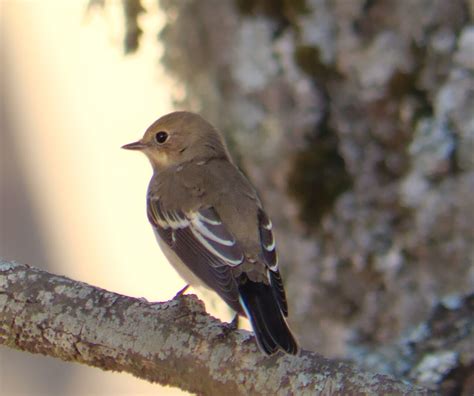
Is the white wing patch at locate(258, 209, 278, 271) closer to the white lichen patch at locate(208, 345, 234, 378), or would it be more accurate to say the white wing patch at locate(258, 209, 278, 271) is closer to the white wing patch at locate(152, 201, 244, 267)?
the white wing patch at locate(152, 201, 244, 267)

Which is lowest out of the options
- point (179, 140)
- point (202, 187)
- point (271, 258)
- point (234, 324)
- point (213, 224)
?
point (234, 324)

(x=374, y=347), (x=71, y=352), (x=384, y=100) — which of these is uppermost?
(x=384, y=100)

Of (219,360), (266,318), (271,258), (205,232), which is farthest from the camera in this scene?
(205,232)

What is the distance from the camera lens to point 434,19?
13.2ft

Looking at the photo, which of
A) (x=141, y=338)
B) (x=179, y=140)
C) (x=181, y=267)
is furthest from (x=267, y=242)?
(x=179, y=140)

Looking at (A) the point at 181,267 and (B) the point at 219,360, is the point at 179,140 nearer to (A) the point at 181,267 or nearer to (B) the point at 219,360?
(A) the point at 181,267

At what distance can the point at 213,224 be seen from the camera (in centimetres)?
366

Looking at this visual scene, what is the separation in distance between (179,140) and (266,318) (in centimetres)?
142

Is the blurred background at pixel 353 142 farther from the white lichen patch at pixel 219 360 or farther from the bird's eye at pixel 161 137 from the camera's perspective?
the white lichen patch at pixel 219 360

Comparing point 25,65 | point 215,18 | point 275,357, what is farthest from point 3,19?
point 275,357

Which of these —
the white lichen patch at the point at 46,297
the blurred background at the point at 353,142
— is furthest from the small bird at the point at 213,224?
the white lichen patch at the point at 46,297

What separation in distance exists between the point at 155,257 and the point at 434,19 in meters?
3.56

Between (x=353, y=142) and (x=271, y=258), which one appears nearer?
(x=271, y=258)

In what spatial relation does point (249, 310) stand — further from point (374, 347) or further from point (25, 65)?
point (25, 65)
